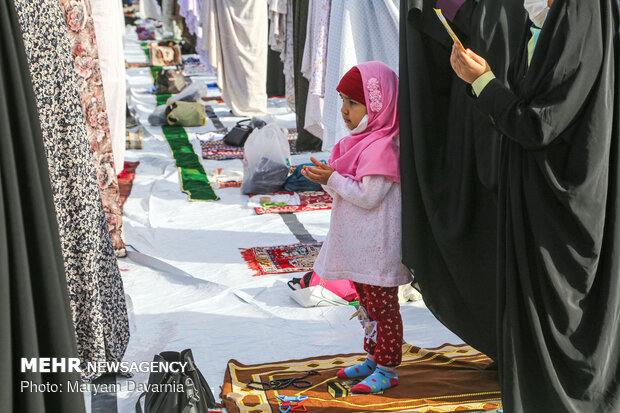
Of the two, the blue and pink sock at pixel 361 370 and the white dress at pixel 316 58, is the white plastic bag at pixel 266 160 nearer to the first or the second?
the white dress at pixel 316 58

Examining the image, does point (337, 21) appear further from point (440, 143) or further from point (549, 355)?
point (549, 355)

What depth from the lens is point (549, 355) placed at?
79.6 inches

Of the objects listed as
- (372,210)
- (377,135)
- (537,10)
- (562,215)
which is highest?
(537,10)

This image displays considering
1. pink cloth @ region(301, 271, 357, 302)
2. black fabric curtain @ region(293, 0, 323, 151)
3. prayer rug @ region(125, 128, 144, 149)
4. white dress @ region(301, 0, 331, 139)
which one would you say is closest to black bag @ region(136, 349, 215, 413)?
pink cloth @ region(301, 271, 357, 302)

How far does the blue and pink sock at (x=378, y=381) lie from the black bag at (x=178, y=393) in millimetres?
514

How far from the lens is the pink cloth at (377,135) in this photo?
2.41 meters

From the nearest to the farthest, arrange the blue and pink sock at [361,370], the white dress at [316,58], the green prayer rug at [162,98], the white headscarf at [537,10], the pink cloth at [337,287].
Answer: the white headscarf at [537,10] → the blue and pink sock at [361,370] → the pink cloth at [337,287] → the white dress at [316,58] → the green prayer rug at [162,98]

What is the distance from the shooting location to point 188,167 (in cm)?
Answer: 557

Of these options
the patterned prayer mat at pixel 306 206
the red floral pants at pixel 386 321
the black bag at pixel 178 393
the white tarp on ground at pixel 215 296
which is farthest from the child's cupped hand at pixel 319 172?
the patterned prayer mat at pixel 306 206

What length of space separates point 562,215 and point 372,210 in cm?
67

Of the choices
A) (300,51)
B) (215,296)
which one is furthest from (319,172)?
(300,51)

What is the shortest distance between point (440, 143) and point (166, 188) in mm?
3007

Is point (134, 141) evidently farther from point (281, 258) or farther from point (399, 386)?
point (399, 386)

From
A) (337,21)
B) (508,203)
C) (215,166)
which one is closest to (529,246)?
(508,203)
